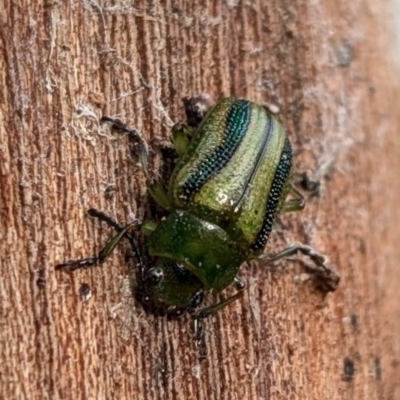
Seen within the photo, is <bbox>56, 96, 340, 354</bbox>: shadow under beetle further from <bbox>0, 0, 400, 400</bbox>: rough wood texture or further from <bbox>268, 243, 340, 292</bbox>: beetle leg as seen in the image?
<bbox>268, 243, 340, 292</bbox>: beetle leg

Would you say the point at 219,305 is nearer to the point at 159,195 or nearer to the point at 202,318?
the point at 202,318

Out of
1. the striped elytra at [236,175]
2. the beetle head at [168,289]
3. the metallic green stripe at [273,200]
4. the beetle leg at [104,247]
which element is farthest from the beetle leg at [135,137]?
the metallic green stripe at [273,200]

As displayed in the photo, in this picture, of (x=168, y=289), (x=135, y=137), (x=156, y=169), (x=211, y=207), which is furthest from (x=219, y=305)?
(x=135, y=137)

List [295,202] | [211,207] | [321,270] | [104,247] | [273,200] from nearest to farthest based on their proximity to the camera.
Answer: [104,247]
[211,207]
[273,200]
[295,202]
[321,270]

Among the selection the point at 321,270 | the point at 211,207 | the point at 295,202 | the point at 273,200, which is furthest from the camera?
the point at 321,270

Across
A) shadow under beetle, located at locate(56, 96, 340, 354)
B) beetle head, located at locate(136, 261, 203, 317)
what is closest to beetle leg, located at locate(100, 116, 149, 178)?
shadow under beetle, located at locate(56, 96, 340, 354)

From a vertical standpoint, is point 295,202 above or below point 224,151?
below

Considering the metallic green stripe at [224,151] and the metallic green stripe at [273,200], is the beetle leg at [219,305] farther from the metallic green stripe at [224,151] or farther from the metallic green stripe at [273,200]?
the metallic green stripe at [224,151]
